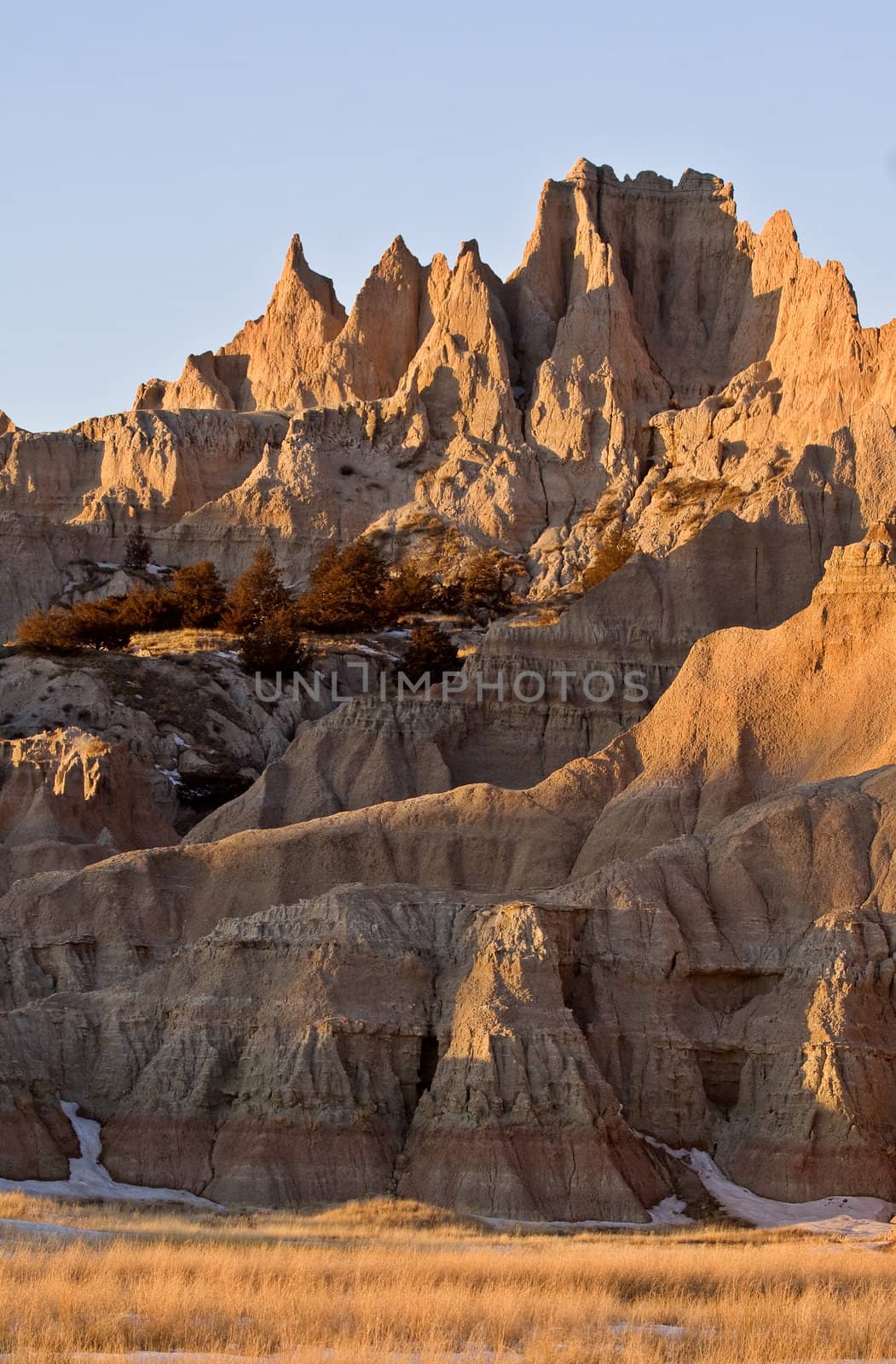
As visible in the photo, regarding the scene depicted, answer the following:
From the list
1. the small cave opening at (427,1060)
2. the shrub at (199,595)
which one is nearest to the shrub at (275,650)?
the shrub at (199,595)

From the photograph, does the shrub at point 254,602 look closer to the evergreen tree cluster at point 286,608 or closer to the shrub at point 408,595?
the evergreen tree cluster at point 286,608

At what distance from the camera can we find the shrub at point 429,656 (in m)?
84.4

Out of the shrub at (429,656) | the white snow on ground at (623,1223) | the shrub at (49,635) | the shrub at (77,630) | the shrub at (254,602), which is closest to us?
the white snow on ground at (623,1223)

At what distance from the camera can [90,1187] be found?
135ft

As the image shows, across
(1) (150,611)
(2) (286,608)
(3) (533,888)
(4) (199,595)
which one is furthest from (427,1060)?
(4) (199,595)

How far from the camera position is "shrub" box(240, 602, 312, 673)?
83.6 metres

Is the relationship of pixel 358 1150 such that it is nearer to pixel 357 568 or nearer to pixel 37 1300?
pixel 37 1300

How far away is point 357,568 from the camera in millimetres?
97625

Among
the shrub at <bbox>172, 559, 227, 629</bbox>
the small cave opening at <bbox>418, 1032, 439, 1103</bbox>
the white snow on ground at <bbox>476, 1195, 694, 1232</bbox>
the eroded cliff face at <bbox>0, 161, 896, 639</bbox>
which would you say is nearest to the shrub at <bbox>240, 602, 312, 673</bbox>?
the shrub at <bbox>172, 559, 227, 629</bbox>

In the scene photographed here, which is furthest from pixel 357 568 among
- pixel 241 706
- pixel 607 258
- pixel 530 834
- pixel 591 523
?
pixel 530 834

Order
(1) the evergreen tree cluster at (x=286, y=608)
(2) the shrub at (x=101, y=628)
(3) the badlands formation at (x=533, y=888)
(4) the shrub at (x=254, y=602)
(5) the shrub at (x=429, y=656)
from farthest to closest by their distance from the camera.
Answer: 1. (4) the shrub at (x=254, y=602)
2. (2) the shrub at (x=101, y=628)
3. (1) the evergreen tree cluster at (x=286, y=608)
4. (5) the shrub at (x=429, y=656)
5. (3) the badlands formation at (x=533, y=888)

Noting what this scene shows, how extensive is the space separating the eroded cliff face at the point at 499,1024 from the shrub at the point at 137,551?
5669 centimetres

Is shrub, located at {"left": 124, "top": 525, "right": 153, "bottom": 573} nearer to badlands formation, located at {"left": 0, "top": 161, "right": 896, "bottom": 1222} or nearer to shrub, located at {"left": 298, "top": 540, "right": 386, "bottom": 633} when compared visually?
badlands formation, located at {"left": 0, "top": 161, "right": 896, "bottom": 1222}

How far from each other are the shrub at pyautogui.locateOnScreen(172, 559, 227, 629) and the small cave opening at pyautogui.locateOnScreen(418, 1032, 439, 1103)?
5140 cm
